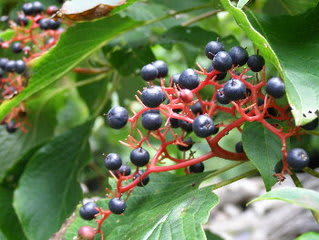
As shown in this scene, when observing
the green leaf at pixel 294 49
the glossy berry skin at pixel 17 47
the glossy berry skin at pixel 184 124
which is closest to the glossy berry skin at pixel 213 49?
the green leaf at pixel 294 49

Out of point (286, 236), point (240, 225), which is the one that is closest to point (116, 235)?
point (286, 236)

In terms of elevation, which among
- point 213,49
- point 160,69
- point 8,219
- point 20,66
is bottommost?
point 8,219

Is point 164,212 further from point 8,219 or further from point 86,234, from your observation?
point 8,219

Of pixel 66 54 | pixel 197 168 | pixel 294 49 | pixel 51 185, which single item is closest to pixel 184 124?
pixel 197 168

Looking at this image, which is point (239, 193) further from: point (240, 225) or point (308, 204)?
point (308, 204)

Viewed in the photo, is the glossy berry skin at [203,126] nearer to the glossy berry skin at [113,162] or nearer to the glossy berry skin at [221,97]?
the glossy berry skin at [221,97]

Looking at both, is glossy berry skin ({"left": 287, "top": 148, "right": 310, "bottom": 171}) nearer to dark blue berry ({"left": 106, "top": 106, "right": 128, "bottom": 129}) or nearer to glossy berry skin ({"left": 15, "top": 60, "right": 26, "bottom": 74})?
dark blue berry ({"left": 106, "top": 106, "right": 128, "bottom": 129})
